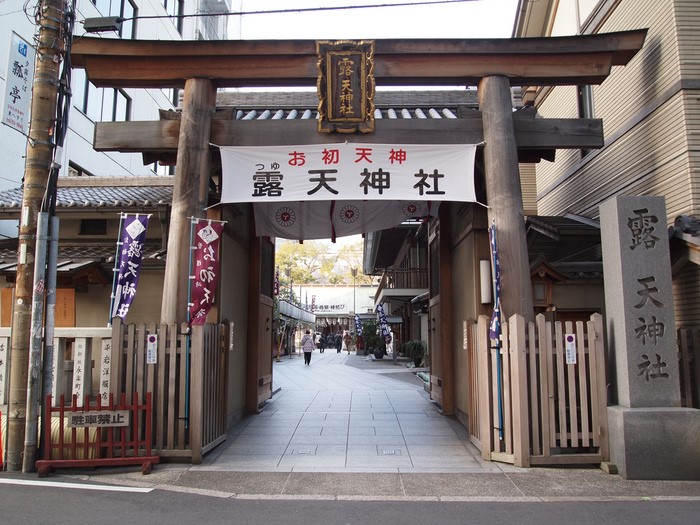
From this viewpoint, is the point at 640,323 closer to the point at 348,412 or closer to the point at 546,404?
the point at 546,404

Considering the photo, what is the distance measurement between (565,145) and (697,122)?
2330 mm

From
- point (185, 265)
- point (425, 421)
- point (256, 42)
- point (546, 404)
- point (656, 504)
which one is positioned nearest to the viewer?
point (656, 504)

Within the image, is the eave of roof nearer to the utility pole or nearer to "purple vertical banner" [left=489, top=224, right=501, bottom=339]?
the utility pole

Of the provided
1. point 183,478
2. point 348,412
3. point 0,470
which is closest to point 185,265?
point 183,478

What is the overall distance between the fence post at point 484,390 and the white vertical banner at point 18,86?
771cm

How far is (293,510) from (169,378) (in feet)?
9.40

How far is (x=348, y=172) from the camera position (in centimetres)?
852

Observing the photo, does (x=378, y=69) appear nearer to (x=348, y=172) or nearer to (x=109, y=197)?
(x=348, y=172)

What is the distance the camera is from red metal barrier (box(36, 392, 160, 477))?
23.2 feet

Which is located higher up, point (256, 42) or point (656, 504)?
point (256, 42)

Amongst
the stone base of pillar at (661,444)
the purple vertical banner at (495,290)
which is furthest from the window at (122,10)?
the stone base of pillar at (661,444)

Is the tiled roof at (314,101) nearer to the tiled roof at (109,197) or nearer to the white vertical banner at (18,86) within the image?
the tiled roof at (109,197)

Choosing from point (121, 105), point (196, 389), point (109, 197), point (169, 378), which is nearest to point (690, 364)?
point (196, 389)

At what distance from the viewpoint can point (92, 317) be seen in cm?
1159
